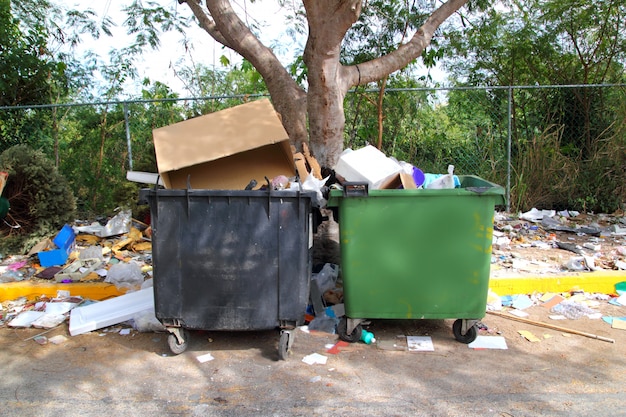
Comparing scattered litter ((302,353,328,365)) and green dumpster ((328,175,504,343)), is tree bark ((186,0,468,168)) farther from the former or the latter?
scattered litter ((302,353,328,365))

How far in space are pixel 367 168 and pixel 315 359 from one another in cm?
133

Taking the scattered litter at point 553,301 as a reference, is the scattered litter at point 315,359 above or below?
below

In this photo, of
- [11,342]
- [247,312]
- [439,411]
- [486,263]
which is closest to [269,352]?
[247,312]

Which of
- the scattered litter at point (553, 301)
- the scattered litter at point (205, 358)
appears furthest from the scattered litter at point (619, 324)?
the scattered litter at point (205, 358)

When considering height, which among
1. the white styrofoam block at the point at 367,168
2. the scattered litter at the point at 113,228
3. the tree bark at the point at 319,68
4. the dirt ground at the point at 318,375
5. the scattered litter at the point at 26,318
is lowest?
the dirt ground at the point at 318,375

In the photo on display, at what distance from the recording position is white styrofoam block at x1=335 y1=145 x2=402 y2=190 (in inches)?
140

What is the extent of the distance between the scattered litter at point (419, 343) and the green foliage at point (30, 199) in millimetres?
3848

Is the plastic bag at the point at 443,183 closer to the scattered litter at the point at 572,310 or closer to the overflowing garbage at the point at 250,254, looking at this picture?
the overflowing garbage at the point at 250,254

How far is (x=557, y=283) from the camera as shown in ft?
14.3

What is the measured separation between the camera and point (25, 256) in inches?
204

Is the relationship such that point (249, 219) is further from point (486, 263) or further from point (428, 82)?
point (428, 82)

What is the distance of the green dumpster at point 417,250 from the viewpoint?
3322mm

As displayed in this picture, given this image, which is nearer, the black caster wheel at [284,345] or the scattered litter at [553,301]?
the black caster wheel at [284,345]

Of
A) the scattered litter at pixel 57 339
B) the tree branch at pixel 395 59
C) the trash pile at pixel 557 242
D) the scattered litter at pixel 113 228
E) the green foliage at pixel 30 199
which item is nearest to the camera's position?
the scattered litter at pixel 57 339
